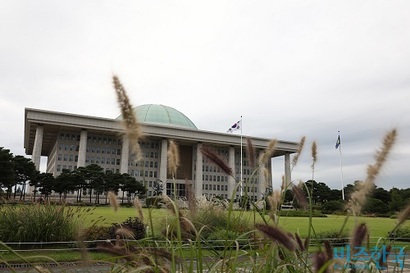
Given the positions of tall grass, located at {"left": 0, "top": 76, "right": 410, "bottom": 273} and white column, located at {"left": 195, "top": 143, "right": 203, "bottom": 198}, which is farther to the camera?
white column, located at {"left": 195, "top": 143, "right": 203, "bottom": 198}

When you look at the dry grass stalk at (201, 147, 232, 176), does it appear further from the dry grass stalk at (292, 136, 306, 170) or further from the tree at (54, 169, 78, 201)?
the tree at (54, 169, 78, 201)

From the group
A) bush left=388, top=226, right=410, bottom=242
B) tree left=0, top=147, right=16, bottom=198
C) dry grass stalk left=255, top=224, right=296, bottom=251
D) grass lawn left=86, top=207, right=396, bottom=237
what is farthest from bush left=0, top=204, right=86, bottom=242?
tree left=0, top=147, right=16, bottom=198

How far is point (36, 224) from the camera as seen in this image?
31.0ft

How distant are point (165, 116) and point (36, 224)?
69250 mm

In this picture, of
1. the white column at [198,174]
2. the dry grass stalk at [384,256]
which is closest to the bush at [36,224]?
the dry grass stalk at [384,256]

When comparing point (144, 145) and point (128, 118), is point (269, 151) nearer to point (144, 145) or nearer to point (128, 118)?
point (128, 118)

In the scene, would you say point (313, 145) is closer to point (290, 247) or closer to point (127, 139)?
point (290, 247)

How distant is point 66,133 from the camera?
2704 inches

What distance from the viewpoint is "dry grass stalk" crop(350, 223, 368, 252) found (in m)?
1.43

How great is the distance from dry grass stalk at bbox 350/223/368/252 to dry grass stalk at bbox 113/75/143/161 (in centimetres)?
94

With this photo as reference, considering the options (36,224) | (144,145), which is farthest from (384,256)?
(144,145)

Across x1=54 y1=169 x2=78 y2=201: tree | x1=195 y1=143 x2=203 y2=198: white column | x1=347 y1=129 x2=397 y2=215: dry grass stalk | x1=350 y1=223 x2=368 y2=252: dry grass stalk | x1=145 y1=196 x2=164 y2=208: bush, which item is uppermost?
x1=195 y1=143 x2=203 y2=198: white column

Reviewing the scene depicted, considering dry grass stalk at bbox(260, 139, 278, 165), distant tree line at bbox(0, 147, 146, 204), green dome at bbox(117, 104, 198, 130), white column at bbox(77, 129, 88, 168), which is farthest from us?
green dome at bbox(117, 104, 198, 130)

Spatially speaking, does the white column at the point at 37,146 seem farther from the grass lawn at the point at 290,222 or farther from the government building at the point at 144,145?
the grass lawn at the point at 290,222
